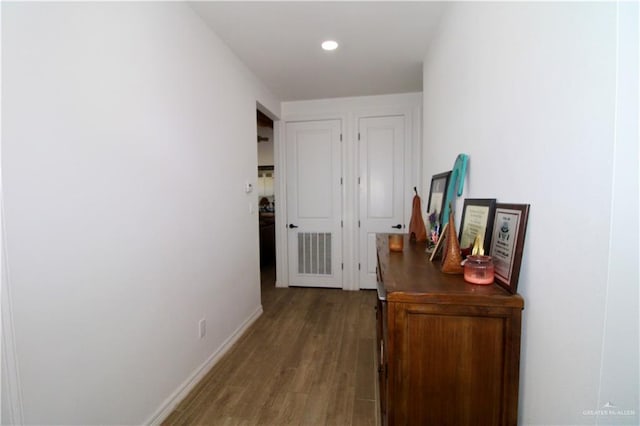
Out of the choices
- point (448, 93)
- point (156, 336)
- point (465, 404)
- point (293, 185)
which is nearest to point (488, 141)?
point (448, 93)

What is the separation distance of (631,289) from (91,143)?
178 centimetres

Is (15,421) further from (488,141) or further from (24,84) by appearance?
(488,141)

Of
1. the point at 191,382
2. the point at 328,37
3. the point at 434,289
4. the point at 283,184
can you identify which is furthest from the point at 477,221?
the point at 283,184

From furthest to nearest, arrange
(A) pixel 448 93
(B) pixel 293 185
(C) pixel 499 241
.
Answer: (B) pixel 293 185
(A) pixel 448 93
(C) pixel 499 241

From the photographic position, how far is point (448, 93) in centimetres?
184

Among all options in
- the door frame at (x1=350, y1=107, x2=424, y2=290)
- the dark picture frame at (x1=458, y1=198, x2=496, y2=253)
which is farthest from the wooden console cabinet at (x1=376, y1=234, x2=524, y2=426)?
the door frame at (x1=350, y1=107, x2=424, y2=290)

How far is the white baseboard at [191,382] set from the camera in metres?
1.62

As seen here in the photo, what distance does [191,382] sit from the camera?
1.91 m

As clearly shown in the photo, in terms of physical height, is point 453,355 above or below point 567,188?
below

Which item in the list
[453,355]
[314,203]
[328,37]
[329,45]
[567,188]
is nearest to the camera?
[567,188]

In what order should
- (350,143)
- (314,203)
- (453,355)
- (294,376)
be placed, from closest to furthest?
(453,355) < (294,376) < (350,143) < (314,203)

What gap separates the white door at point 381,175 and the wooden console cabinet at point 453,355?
9.05ft

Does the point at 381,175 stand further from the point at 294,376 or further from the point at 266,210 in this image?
the point at 266,210

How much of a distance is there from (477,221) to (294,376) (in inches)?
62.7
